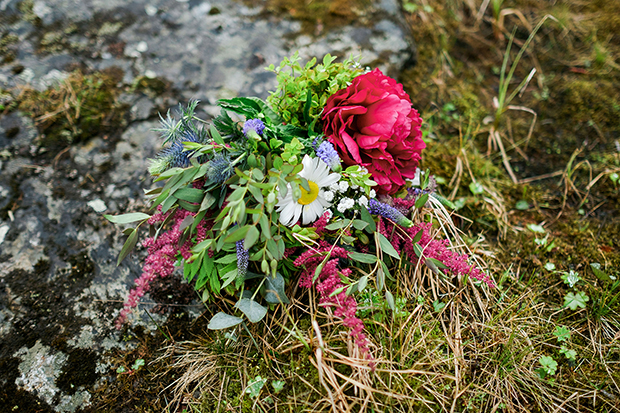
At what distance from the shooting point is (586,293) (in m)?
1.77

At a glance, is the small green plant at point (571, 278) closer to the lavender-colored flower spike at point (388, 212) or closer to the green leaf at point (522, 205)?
the green leaf at point (522, 205)

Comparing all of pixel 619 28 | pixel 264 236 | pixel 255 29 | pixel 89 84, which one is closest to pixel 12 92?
pixel 89 84

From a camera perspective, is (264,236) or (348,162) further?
(348,162)

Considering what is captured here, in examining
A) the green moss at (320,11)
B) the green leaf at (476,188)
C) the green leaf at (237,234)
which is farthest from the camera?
the green moss at (320,11)

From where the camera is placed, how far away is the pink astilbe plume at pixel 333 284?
1.31 m

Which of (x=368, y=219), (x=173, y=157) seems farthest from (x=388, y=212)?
(x=173, y=157)

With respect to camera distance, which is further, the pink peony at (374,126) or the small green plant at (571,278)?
the small green plant at (571,278)

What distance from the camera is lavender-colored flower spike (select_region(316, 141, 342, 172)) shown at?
4.67 feet

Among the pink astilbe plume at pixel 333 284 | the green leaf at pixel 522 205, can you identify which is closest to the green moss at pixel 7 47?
the pink astilbe plume at pixel 333 284

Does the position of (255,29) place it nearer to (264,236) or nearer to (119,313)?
(264,236)

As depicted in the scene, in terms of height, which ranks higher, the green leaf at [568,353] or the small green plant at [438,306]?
the small green plant at [438,306]

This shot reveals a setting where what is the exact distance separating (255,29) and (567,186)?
232 centimetres

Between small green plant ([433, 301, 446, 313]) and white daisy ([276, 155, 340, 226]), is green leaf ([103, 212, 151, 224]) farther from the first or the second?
small green plant ([433, 301, 446, 313])

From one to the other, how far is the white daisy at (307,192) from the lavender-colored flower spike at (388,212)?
0.24 m
